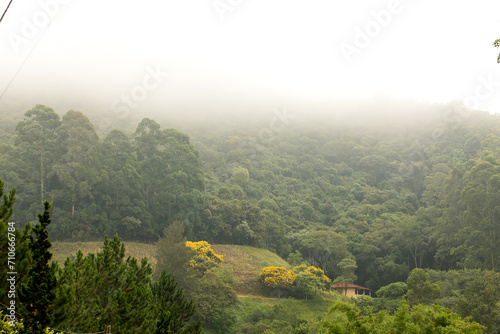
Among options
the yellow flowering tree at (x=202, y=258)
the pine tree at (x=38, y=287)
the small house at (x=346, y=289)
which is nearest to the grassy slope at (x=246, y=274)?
the yellow flowering tree at (x=202, y=258)

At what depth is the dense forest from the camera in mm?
33312

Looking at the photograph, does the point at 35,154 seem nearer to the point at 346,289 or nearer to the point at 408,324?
the point at 346,289

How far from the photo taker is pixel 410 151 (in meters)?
74.8

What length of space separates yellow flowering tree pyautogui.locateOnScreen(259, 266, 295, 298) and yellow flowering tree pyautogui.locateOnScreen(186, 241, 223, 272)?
13.3 ft

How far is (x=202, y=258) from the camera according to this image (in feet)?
95.5

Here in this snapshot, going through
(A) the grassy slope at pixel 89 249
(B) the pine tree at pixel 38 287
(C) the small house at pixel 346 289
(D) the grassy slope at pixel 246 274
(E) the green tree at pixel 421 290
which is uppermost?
(E) the green tree at pixel 421 290

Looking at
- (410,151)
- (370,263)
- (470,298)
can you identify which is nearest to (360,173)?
(410,151)

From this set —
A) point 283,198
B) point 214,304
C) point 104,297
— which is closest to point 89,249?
point 214,304

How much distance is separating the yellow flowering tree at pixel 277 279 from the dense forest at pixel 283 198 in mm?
6322

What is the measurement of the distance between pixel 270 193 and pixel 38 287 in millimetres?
50852

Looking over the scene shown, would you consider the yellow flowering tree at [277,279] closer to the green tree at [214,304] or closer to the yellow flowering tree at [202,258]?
the yellow flowering tree at [202,258]

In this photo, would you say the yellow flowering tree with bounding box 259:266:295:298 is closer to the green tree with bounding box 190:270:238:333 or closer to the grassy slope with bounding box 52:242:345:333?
the grassy slope with bounding box 52:242:345:333

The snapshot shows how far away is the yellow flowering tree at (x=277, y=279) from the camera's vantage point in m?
31.3

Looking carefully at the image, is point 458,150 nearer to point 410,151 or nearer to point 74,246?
point 410,151
